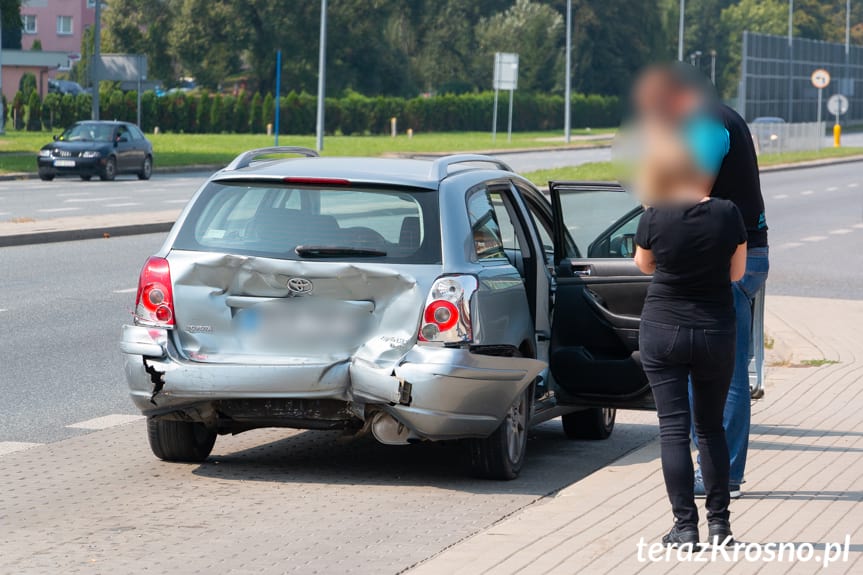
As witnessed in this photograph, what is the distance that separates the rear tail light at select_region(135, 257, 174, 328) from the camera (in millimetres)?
7242

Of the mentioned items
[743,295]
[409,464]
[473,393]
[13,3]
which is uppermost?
[13,3]

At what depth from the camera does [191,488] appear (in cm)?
720

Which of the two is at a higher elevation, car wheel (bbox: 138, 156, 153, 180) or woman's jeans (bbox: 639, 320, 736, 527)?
car wheel (bbox: 138, 156, 153, 180)

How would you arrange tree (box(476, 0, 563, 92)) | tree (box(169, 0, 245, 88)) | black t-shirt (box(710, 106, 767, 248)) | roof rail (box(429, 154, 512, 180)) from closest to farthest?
black t-shirt (box(710, 106, 767, 248)) < roof rail (box(429, 154, 512, 180)) < tree (box(169, 0, 245, 88)) < tree (box(476, 0, 563, 92))

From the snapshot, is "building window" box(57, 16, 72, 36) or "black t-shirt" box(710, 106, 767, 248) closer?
"black t-shirt" box(710, 106, 767, 248)

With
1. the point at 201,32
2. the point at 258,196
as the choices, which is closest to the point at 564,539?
the point at 258,196

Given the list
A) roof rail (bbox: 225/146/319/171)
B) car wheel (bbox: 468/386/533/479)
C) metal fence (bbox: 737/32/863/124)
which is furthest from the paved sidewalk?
metal fence (bbox: 737/32/863/124)

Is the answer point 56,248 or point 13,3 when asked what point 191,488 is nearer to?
point 56,248

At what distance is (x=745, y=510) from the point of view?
253 inches

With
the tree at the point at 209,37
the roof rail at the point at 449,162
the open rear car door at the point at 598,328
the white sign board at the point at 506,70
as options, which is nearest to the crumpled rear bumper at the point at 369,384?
the open rear car door at the point at 598,328

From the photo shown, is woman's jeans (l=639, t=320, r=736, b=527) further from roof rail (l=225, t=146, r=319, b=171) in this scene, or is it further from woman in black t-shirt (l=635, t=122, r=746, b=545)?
roof rail (l=225, t=146, r=319, b=171)

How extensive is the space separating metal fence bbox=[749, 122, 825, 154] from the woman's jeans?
55.3 metres

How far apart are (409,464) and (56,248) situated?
43.3ft

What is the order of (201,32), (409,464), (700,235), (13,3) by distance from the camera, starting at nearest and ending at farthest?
(700,235) → (409,464) → (13,3) → (201,32)
